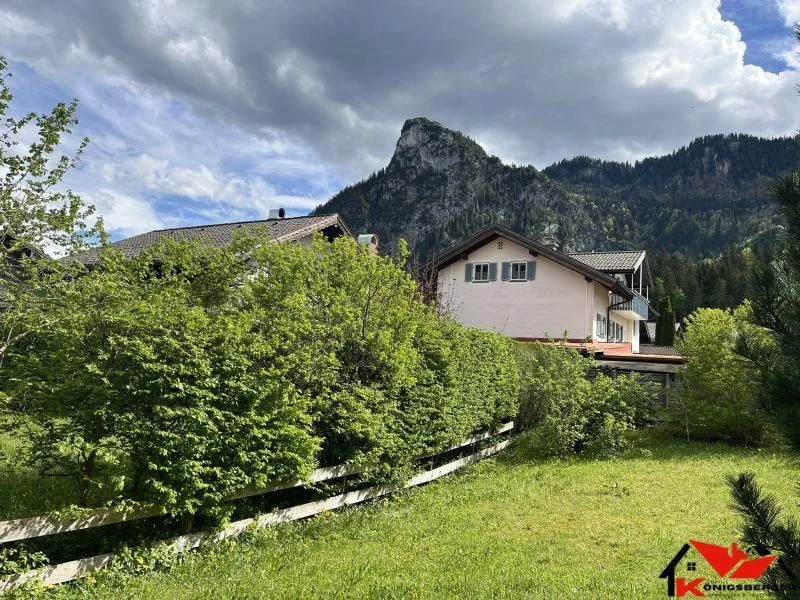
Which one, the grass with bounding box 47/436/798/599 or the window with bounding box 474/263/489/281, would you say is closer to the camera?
the grass with bounding box 47/436/798/599

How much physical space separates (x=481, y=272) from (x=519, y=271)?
228 cm

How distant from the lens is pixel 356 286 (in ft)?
29.4

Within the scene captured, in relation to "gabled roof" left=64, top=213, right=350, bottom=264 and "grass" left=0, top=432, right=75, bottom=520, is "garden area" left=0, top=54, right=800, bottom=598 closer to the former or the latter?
"grass" left=0, top=432, right=75, bottom=520

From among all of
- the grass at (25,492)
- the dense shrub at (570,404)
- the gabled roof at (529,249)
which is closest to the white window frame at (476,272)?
the gabled roof at (529,249)

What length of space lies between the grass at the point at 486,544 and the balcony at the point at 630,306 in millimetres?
22087

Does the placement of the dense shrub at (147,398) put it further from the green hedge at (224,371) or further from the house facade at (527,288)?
the house facade at (527,288)

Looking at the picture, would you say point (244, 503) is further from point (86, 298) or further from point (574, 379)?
point (574, 379)

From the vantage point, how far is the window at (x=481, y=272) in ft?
100

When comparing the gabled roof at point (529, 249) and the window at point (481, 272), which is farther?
the window at point (481, 272)

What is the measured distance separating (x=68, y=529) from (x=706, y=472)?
11737mm

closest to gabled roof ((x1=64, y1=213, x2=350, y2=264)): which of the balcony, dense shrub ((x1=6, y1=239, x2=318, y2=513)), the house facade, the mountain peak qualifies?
the house facade

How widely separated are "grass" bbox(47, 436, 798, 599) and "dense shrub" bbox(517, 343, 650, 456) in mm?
2020

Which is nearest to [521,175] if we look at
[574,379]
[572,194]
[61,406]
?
[572,194]

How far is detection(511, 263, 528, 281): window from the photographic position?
29438mm
